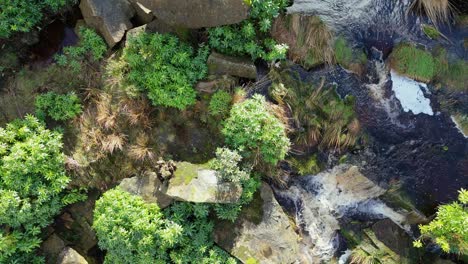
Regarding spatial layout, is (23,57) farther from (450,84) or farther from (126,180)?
(450,84)

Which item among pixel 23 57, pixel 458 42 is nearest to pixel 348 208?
pixel 458 42

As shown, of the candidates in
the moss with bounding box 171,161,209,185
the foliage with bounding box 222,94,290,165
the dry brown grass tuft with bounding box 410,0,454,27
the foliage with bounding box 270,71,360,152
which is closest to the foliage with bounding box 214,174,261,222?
the foliage with bounding box 222,94,290,165

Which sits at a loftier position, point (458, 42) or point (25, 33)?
point (25, 33)

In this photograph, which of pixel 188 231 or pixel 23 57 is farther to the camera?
pixel 23 57

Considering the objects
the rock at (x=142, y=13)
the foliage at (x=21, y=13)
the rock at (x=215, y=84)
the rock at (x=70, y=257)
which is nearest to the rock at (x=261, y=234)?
the rock at (x=215, y=84)

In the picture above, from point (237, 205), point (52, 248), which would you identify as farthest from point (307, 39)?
point (52, 248)

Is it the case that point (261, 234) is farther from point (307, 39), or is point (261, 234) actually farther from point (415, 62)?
point (415, 62)
